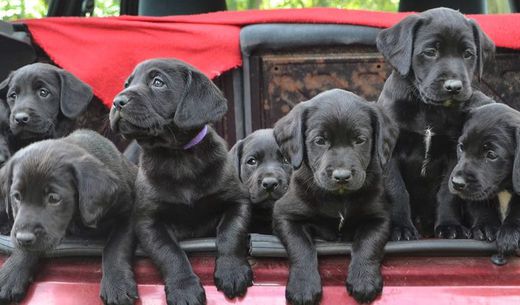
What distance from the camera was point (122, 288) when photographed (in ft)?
10.9

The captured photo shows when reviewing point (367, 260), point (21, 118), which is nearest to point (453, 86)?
point (367, 260)

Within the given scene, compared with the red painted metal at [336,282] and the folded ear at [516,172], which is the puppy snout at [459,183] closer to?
the folded ear at [516,172]

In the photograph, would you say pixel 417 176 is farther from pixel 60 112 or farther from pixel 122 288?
pixel 60 112

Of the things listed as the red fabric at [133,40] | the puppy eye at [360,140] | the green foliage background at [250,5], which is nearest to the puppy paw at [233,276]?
the puppy eye at [360,140]

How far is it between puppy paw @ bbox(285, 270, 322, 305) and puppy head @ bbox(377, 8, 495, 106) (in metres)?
1.24

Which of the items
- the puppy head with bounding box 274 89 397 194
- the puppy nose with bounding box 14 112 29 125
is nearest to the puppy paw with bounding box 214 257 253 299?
the puppy head with bounding box 274 89 397 194

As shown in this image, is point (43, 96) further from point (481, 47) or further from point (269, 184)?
point (481, 47)

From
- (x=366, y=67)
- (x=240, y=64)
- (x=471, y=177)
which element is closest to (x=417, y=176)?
(x=471, y=177)

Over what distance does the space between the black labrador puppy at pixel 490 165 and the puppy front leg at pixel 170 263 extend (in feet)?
4.12

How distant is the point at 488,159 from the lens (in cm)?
363

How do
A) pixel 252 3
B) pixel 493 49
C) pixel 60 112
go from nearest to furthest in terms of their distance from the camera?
pixel 493 49
pixel 60 112
pixel 252 3

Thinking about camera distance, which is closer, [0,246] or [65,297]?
[65,297]

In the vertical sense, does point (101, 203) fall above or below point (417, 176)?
above

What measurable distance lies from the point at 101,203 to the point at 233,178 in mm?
850
